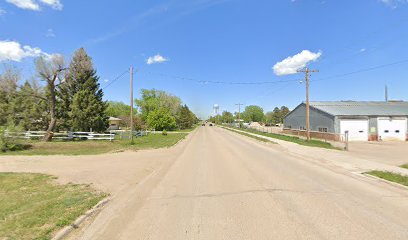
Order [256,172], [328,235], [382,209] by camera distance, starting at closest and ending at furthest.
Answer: [328,235]
[382,209]
[256,172]

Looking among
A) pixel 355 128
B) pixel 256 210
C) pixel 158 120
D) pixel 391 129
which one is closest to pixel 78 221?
pixel 256 210

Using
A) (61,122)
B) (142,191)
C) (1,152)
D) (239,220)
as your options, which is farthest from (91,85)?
(239,220)

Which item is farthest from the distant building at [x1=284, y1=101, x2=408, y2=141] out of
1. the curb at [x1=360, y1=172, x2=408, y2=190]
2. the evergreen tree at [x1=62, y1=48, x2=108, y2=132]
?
the evergreen tree at [x1=62, y1=48, x2=108, y2=132]

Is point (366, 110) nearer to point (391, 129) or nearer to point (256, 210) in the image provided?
point (391, 129)

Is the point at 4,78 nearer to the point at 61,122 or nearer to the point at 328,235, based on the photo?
the point at 61,122

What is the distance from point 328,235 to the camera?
4496 millimetres

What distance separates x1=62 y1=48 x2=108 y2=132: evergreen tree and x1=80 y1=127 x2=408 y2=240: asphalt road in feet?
81.5

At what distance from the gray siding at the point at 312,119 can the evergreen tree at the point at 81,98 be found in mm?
31428

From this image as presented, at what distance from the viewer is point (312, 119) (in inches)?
1545

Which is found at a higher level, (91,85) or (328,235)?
(91,85)

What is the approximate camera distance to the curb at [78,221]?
4502 millimetres

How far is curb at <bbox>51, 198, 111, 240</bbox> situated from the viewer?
4.50 m

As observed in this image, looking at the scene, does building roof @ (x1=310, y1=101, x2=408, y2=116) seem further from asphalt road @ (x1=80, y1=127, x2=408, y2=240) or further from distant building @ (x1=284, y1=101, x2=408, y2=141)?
asphalt road @ (x1=80, y1=127, x2=408, y2=240)

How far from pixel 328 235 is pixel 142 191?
5.43 m
